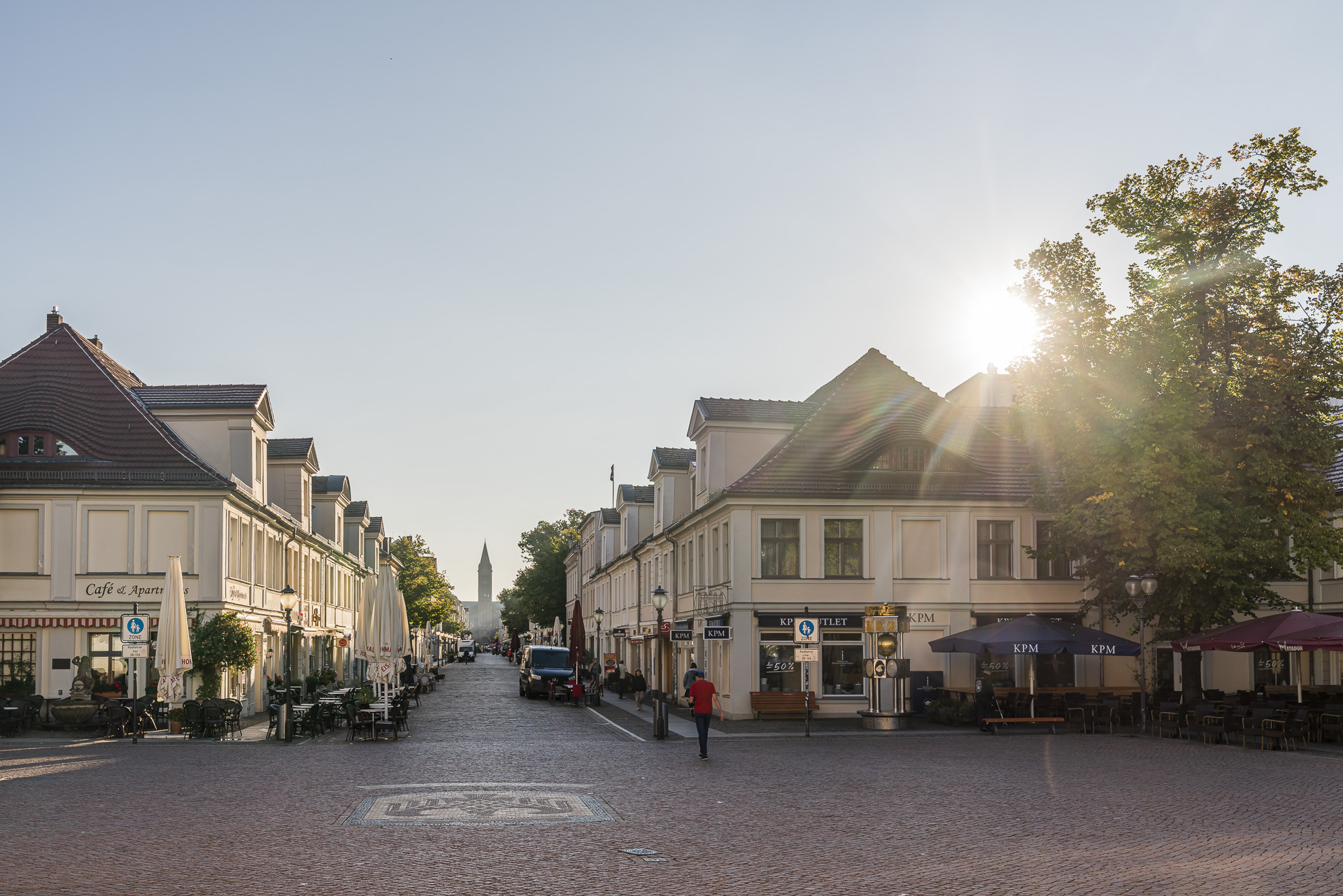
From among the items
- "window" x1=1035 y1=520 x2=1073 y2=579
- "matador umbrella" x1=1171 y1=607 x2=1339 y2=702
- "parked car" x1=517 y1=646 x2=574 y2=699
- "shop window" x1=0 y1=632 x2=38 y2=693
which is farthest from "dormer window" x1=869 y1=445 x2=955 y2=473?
"shop window" x1=0 y1=632 x2=38 y2=693

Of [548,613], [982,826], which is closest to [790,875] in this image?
[982,826]

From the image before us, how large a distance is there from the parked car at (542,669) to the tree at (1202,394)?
1039 inches

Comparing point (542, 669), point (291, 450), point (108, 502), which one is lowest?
point (542, 669)

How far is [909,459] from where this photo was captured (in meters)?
37.8

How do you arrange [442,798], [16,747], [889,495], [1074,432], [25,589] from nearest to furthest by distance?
1. [442,798]
2. [16,747]
3. [1074,432]
4. [25,589]
5. [889,495]

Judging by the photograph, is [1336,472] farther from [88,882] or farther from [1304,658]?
[88,882]

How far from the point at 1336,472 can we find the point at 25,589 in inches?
1494

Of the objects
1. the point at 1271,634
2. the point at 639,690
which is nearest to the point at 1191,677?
the point at 1271,634

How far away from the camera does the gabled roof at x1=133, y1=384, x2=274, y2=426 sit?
3903 centimetres

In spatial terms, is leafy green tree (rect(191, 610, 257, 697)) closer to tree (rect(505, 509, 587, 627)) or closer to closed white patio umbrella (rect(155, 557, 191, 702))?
closed white patio umbrella (rect(155, 557, 191, 702))

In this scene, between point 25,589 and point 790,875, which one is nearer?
point 790,875

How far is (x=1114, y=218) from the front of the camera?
33062mm

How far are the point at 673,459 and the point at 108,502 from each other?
21.4 metres

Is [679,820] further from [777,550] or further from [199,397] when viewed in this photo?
[199,397]
